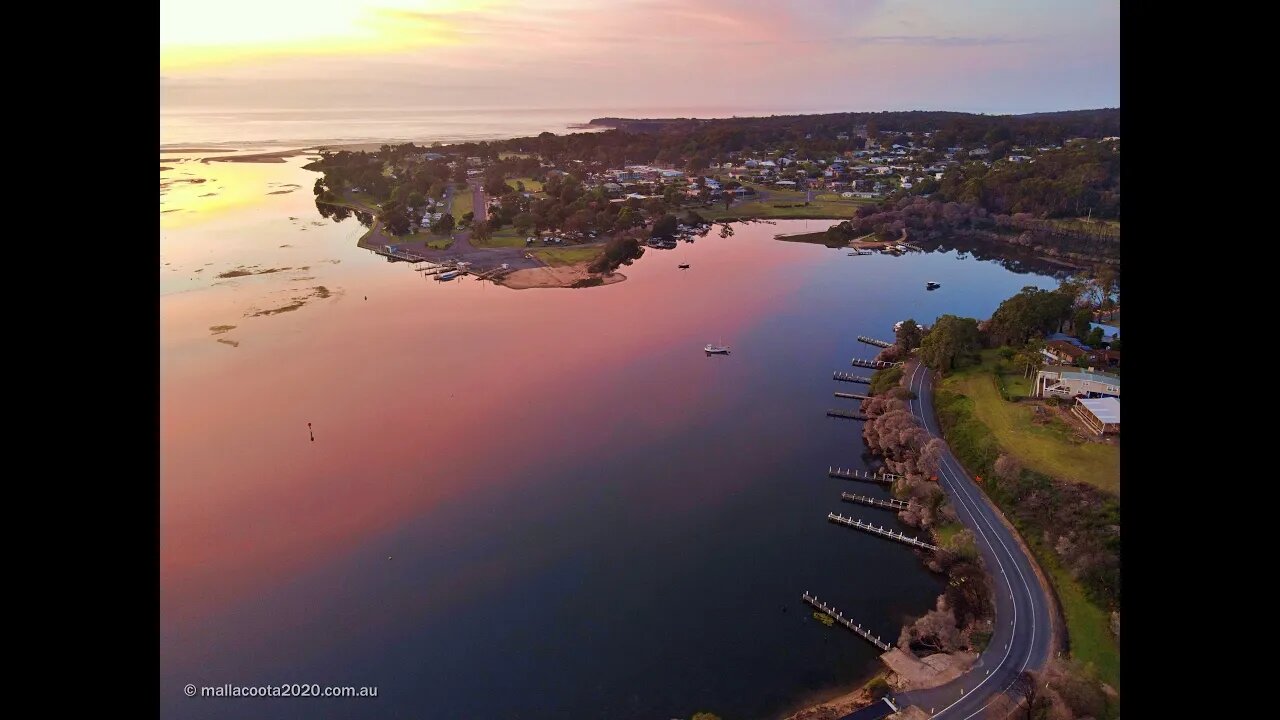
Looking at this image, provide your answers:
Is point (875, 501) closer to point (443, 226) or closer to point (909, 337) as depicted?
point (909, 337)

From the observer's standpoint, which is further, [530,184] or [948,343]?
[530,184]

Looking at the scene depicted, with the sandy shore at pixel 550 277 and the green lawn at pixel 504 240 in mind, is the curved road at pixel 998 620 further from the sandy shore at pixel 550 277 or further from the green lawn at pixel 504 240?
the green lawn at pixel 504 240

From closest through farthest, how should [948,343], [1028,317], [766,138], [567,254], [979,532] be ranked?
1. [979,532]
2. [948,343]
3. [1028,317]
4. [567,254]
5. [766,138]

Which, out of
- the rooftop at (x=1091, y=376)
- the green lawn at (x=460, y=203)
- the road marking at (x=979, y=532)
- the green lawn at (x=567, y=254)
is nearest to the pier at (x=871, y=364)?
the road marking at (x=979, y=532)

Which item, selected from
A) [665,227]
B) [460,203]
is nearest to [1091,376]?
[665,227]

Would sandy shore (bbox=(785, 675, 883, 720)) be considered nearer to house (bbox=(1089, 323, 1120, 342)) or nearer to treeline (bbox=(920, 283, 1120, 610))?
treeline (bbox=(920, 283, 1120, 610))

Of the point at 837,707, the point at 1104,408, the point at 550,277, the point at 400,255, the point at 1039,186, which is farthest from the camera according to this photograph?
the point at 1039,186
